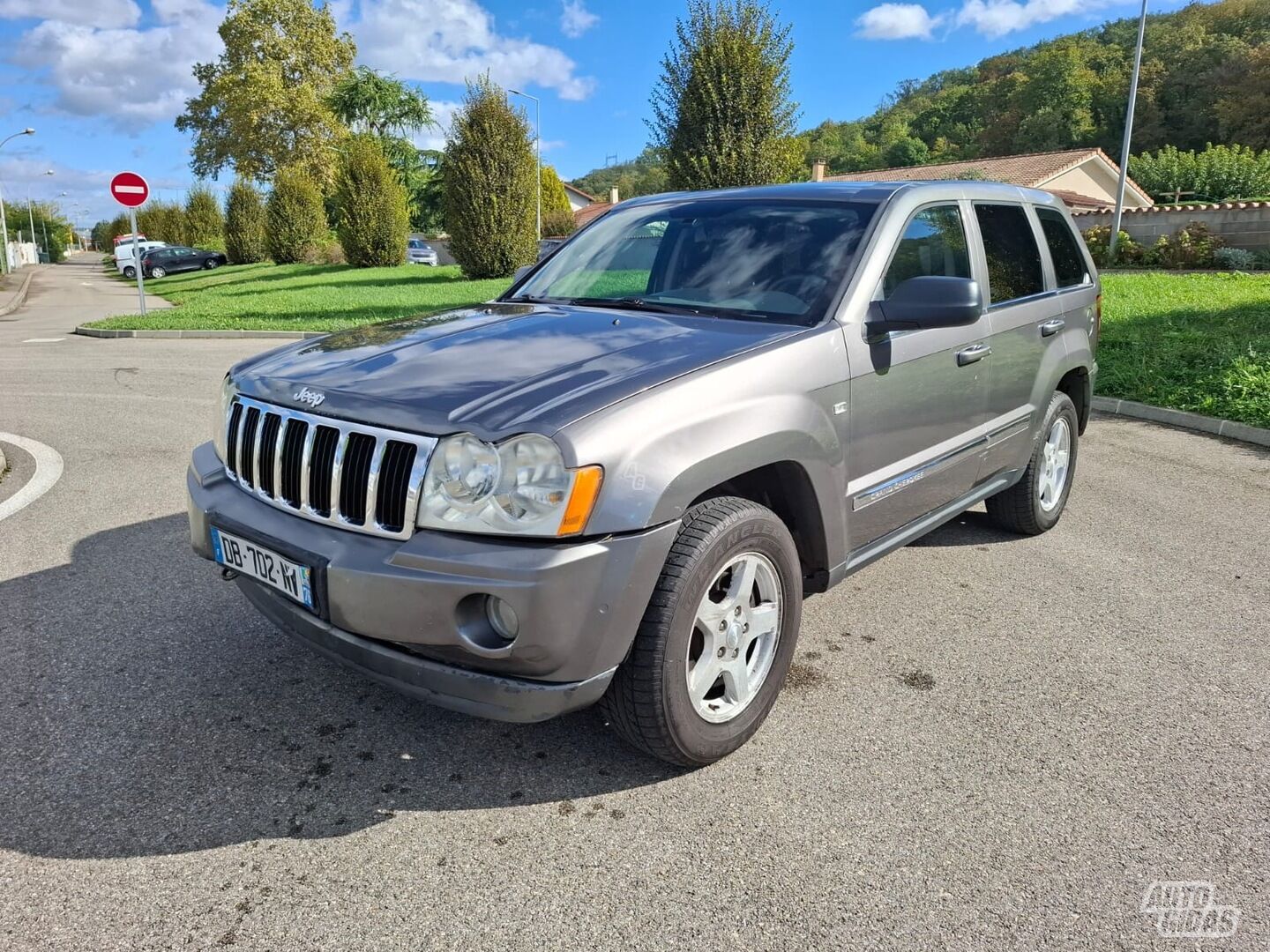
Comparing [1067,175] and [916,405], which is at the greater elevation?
[1067,175]

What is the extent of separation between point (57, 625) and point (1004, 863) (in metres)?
3.62

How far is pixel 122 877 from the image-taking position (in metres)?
2.23

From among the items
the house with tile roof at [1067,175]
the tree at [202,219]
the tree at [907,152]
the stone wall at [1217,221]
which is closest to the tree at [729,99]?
the stone wall at [1217,221]

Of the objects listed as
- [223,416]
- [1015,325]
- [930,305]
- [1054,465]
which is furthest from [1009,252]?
[223,416]

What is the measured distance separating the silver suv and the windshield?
1cm

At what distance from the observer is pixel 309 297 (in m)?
21.3

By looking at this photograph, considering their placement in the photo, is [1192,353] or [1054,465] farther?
[1192,353]

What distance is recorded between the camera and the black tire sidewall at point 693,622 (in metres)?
2.44

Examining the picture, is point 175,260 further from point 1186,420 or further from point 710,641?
point 710,641

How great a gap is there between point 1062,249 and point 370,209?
2939 centimetres

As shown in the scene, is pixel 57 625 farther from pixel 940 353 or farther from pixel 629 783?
pixel 940 353

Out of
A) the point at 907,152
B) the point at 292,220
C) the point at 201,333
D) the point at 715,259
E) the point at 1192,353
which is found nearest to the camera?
the point at 715,259

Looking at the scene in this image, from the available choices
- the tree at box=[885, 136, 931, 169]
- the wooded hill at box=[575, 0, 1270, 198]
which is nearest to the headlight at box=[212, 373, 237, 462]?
the wooded hill at box=[575, 0, 1270, 198]

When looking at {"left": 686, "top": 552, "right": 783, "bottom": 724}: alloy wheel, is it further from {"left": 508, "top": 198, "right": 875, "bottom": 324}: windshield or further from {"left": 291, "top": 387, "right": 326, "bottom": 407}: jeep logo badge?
{"left": 291, "top": 387, "right": 326, "bottom": 407}: jeep logo badge
